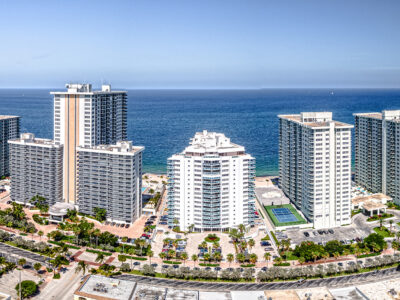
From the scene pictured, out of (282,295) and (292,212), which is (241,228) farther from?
(282,295)

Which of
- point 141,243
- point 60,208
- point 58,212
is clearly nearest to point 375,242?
point 141,243

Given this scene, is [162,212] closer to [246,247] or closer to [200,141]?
[200,141]

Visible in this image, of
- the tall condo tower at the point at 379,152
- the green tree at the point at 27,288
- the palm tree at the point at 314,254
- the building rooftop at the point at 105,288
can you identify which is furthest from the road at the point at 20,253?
the tall condo tower at the point at 379,152

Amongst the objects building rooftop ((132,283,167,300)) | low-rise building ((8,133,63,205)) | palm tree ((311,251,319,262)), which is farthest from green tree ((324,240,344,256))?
low-rise building ((8,133,63,205))

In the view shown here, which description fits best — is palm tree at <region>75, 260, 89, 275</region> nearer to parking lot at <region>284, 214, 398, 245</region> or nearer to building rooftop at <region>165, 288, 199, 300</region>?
building rooftop at <region>165, 288, 199, 300</region>

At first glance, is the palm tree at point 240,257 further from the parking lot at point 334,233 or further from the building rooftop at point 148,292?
the building rooftop at point 148,292

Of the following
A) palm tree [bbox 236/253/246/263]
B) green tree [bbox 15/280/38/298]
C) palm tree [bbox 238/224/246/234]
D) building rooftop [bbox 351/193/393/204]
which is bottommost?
green tree [bbox 15/280/38/298]
